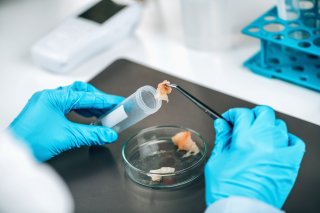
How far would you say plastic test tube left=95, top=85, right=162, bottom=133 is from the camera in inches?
43.9

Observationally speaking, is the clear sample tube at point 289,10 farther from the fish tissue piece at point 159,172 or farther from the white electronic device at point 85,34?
the fish tissue piece at point 159,172

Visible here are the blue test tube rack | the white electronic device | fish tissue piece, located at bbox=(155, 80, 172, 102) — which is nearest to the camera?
fish tissue piece, located at bbox=(155, 80, 172, 102)

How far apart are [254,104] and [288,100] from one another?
0.08m

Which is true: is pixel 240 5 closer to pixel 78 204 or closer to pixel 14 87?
pixel 14 87

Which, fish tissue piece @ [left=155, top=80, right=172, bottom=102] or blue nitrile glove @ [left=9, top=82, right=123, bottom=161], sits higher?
fish tissue piece @ [left=155, top=80, right=172, bottom=102]

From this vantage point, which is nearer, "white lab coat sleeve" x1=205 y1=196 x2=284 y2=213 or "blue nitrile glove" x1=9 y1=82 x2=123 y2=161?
"white lab coat sleeve" x1=205 y1=196 x2=284 y2=213

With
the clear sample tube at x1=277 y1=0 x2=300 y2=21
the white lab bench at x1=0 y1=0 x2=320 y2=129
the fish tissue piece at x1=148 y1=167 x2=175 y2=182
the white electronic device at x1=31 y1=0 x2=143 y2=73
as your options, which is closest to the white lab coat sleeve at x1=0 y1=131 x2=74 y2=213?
the fish tissue piece at x1=148 y1=167 x2=175 y2=182

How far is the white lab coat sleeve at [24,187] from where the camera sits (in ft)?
2.74

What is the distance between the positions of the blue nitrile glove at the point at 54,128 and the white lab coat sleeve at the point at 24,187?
0.88 ft

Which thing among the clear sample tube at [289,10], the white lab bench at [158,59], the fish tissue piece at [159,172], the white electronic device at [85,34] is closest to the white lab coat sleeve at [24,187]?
the fish tissue piece at [159,172]

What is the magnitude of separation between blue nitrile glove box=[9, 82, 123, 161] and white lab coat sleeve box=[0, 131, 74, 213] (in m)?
0.27

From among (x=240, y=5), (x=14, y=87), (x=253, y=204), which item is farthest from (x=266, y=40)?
(x=14, y=87)

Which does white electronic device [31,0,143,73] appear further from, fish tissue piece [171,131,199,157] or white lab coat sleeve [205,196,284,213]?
white lab coat sleeve [205,196,284,213]

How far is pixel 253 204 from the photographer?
2.94 ft
